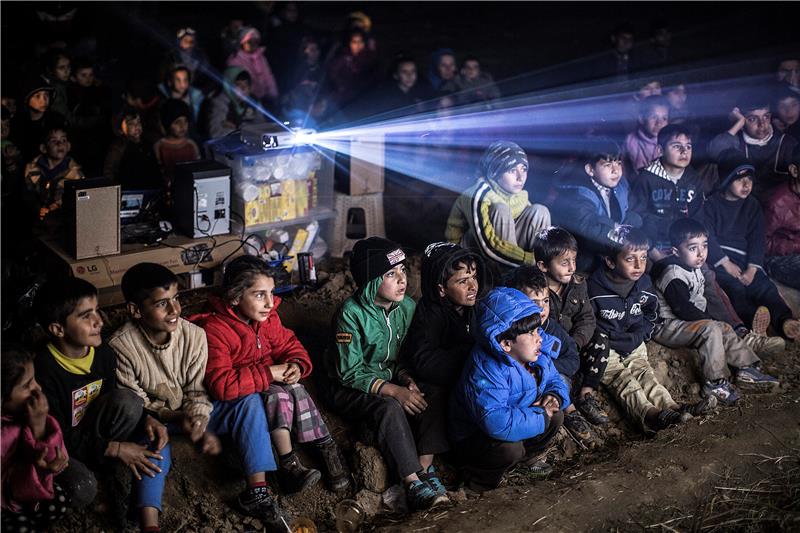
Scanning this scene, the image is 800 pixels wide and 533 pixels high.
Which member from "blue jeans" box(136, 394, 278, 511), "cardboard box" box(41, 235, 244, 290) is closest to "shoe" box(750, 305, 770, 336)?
"cardboard box" box(41, 235, 244, 290)

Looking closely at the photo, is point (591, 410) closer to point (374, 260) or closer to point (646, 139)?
point (374, 260)

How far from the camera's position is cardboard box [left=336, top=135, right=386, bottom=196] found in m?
7.73

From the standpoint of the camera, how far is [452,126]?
9.28 m

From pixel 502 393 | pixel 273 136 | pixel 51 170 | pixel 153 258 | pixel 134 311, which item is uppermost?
pixel 273 136

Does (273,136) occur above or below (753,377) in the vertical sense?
above

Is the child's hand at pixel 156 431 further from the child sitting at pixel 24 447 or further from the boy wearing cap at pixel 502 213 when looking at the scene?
the boy wearing cap at pixel 502 213

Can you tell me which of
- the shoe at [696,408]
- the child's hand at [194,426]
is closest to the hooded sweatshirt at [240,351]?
the child's hand at [194,426]

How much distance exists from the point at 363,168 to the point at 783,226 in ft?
11.4

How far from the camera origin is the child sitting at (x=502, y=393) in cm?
485

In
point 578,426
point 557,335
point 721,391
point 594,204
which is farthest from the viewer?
point 594,204

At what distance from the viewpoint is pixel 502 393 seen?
16.0ft

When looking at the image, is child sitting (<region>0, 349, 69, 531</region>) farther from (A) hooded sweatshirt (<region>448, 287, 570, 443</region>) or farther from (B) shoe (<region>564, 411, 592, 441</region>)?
(B) shoe (<region>564, 411, 592, 441</region>)

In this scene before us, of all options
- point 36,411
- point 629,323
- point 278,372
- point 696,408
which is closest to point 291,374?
point 278,372

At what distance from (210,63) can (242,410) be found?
6491 mm
